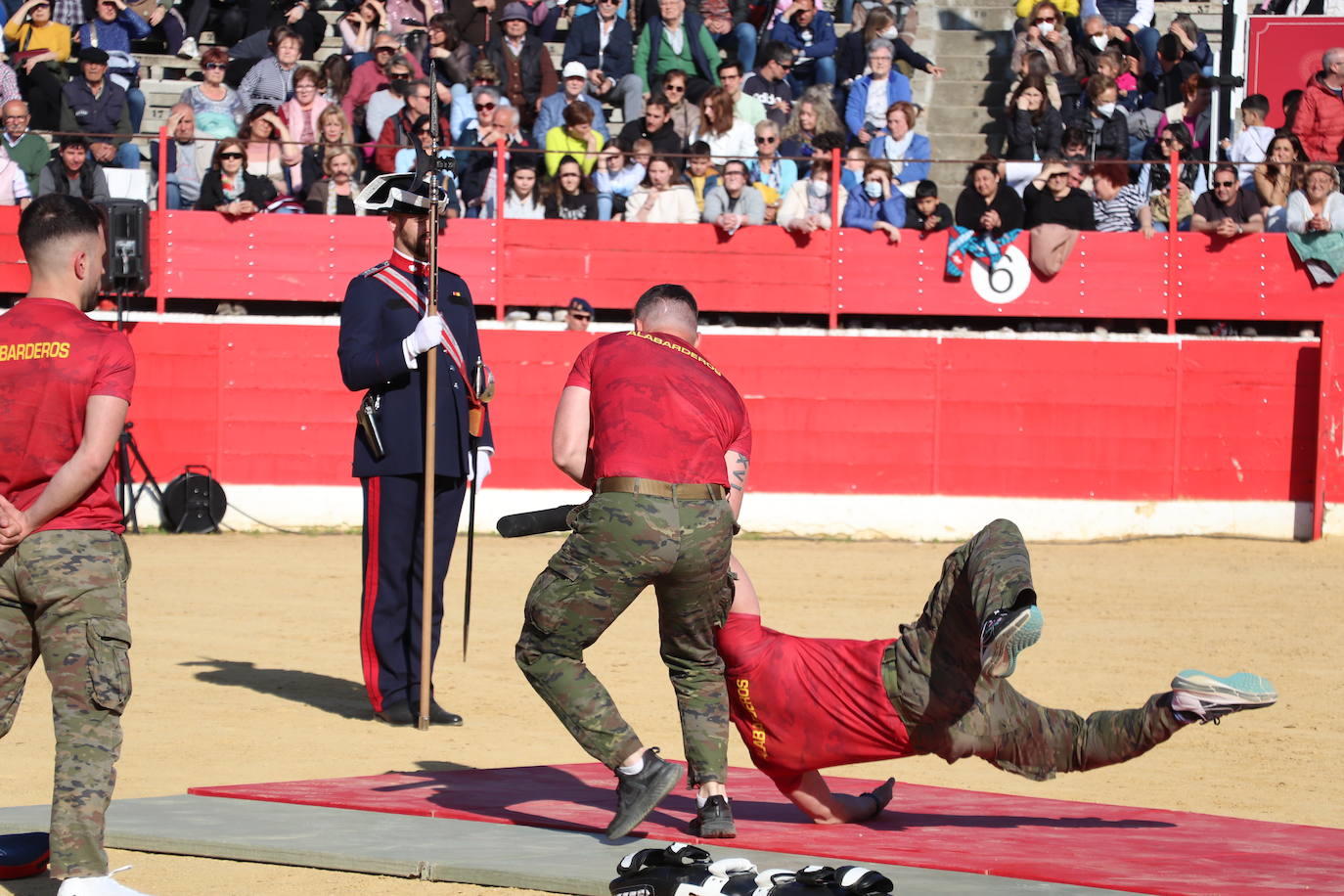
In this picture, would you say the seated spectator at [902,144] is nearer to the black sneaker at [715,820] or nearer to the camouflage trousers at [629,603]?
the camouflage trousers at [629,603]

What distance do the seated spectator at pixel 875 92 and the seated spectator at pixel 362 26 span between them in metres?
4.77

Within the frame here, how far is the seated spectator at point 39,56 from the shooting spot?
1638 centimetres

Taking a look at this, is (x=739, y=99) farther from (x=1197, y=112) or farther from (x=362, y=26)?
(x=1197, y=112)

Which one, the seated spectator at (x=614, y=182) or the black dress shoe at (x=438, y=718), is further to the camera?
the seated spectator at (x=614, y=182)

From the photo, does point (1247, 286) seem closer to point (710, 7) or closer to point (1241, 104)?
point (1241, 104)

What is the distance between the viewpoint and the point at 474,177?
15.8 m

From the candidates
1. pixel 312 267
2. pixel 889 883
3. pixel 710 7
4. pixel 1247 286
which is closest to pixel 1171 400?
pixel 1247 286

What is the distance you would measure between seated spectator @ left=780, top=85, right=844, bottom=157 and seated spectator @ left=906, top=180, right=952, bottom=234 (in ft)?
3.90

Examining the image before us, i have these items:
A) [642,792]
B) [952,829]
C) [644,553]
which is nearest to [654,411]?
[644,553]

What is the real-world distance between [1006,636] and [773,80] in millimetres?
13393

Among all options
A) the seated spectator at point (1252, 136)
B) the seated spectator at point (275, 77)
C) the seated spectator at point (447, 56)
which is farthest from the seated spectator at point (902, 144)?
the seated spectator at point (275, 77)

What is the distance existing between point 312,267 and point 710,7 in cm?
544

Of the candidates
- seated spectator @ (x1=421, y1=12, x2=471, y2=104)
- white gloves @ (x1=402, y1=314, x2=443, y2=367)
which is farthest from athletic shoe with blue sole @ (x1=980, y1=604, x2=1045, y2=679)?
seated spectator @ (x1=421, y1=12, x2=471, y2=104)

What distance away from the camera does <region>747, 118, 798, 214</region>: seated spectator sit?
629 inches
